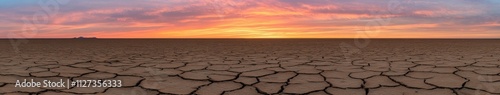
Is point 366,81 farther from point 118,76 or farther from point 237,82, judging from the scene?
point 118,76

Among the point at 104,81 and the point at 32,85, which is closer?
the point at 32,85

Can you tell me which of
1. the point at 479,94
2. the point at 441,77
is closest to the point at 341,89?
the point at 479,94

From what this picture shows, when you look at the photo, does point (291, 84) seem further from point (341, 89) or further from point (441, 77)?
point (441, 77)

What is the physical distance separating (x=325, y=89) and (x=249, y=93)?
1.49ft

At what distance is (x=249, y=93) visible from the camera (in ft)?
7.36

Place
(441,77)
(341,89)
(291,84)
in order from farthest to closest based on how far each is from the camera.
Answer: (441,77), (291,84), (341,89)

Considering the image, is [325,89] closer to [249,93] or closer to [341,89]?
[341,89]

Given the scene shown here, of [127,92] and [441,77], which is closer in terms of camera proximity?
[127,92]

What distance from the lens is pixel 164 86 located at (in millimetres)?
2461

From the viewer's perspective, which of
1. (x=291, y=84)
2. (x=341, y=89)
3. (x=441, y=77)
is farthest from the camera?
(x=441, y=77)

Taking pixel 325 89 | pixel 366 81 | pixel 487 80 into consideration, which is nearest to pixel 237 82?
pixel 325 89

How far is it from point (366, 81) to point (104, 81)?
1666mm

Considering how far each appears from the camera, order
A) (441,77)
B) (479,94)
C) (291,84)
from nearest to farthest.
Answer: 1. (479,94)
2. (291,84)
3. (441,77)

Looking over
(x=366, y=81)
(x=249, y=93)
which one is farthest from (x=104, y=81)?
(x=366, y=81)
